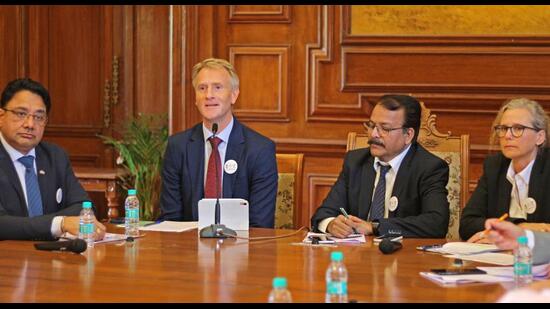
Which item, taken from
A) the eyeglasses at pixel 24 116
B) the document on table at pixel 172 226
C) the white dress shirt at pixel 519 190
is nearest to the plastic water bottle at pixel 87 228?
the document on table at pixel 172 226

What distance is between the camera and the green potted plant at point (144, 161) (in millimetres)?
5992

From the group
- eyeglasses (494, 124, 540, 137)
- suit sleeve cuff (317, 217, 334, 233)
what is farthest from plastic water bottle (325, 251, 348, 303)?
eyeglasses (494, 124, 540, 137)

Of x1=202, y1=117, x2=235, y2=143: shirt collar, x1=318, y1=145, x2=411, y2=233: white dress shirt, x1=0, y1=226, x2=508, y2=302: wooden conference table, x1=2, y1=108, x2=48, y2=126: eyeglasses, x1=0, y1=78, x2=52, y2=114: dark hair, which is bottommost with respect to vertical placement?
x1=0, y1=226, x2=508, y2=302: wooden conference table

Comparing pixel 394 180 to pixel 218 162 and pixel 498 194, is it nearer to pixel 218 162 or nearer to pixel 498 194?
pixel 498 194

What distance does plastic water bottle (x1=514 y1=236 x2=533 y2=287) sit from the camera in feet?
9.12

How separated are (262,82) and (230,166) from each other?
5.84 feet

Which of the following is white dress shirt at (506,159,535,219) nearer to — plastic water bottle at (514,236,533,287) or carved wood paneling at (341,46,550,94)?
plastic water bottle at (514,236,533,287)

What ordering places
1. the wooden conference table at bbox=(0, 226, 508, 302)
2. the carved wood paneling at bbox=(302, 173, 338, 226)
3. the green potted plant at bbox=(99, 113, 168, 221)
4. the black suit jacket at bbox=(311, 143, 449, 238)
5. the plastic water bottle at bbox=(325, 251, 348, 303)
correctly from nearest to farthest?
1. the plastic water bottle at bbox=(325, 251, 348, 303)
2. the wooden conference table at bbox=(0, 226, 508, 302)
3. the black suit jacket at bbox=(311, 143, 449, 238)
4. the carved wood paneling at bbox=(302, 173, 338, 226)
5. the green potted plant at bbox=(99, 113, 168, 221)

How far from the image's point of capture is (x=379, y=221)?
3.72 metres

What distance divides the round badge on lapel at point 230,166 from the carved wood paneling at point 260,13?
Answer: 1875 millimetres

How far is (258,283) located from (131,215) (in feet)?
3.87

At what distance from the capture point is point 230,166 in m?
4.28

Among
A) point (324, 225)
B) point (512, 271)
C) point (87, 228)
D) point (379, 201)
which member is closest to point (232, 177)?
point (324, 225)

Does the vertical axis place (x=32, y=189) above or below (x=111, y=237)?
above
